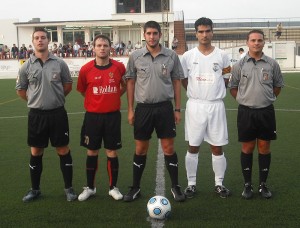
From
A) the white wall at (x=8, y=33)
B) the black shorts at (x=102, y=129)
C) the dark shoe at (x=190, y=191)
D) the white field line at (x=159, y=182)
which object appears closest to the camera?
the white field line at (x=159, y=182)

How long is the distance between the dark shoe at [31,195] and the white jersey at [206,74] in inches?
89.0

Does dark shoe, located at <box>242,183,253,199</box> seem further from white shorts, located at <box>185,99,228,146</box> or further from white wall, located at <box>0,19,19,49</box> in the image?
white wall, located at <box>0,19,19,49</box>

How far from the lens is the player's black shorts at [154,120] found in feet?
16.2

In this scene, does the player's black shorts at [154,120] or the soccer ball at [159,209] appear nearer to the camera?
the soccer ball at [159,209]

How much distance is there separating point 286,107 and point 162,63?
27.8ft

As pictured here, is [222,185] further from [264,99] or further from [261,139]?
[264,99]

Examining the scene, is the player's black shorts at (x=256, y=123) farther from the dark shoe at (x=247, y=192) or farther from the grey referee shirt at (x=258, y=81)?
the dark shoe at (x=247, y=192)

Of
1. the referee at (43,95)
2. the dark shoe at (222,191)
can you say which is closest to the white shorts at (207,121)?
the dark shoe at (222,191)

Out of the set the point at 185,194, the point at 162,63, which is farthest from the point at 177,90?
the point at 185,194

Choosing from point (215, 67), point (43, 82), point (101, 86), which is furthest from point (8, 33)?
point (215, 67)

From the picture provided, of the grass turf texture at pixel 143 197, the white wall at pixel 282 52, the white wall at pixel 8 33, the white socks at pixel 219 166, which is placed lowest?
the grass turf texture at pixel 143 197

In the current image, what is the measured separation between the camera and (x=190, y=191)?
516 centimetres

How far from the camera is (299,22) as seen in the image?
52.8 meters

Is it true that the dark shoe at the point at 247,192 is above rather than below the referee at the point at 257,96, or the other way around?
below
